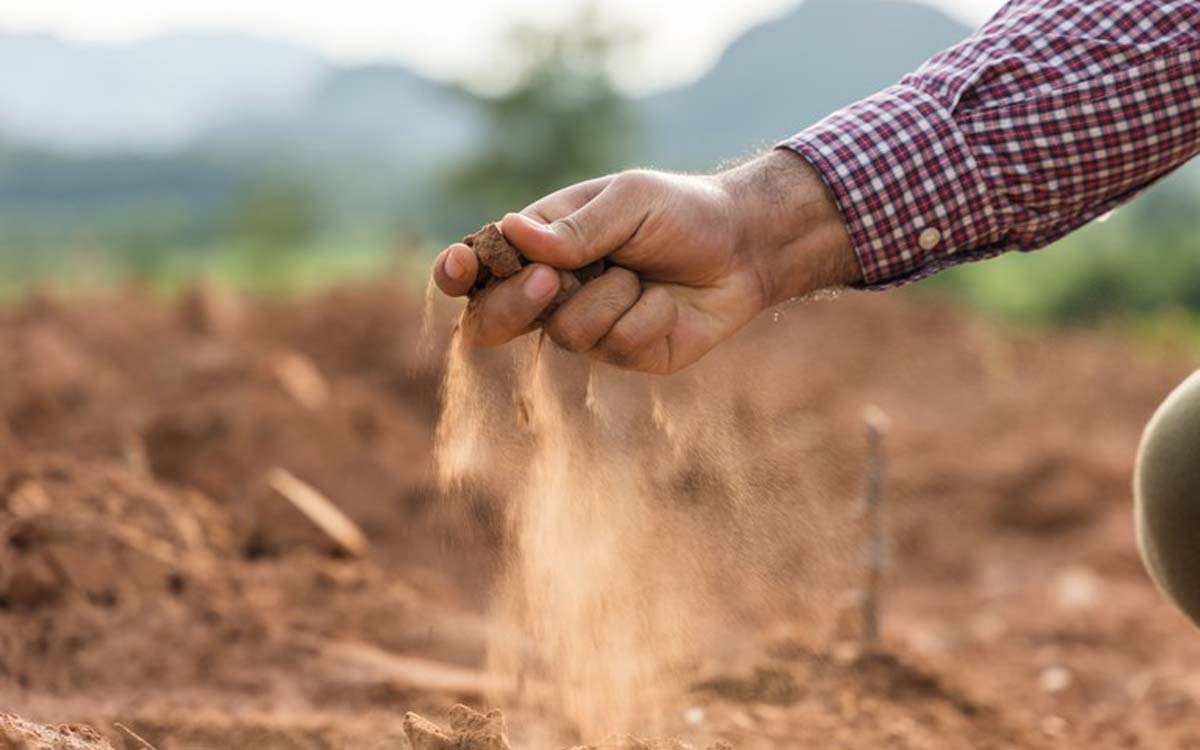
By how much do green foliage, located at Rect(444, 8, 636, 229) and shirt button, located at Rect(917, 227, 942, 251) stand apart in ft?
54.2

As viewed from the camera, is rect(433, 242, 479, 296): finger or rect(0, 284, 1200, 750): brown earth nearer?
rect(433, 242, 479, 296): finger

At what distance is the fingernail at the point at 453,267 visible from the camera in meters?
2.15

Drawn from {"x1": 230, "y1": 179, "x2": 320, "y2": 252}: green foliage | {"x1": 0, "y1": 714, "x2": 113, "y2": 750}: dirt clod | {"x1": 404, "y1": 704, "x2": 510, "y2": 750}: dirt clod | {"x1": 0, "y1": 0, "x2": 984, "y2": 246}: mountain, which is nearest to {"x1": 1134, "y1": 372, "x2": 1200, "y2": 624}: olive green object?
{"x1": 404, "y1": 704, "x2": 510, "y2": 750}: dirt clod

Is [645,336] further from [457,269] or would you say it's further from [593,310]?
[457,269]

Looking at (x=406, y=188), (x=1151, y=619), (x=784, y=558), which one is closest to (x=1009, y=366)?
(x=1151, y=619)

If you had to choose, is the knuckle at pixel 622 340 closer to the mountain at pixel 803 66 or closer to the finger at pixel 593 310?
the finger at pixel 593 310

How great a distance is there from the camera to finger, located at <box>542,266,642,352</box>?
7.22 ft

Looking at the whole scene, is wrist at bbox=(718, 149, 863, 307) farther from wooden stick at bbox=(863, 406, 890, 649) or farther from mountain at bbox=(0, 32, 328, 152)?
mountain at bbox=(0, 32, 328, 152)

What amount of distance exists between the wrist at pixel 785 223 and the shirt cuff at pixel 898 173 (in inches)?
1.0

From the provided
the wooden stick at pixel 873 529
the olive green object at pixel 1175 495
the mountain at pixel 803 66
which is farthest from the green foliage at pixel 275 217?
the mountain at pixel 803 66

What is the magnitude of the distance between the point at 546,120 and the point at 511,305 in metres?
17.3

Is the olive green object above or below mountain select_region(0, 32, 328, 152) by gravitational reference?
below

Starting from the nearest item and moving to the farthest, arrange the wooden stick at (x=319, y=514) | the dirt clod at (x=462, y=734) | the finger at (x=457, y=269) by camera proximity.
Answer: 1. the dirt clod at (x=462, y=734)
2. the finger at (x=457, y=269)
3. the wooden stick at (x=319, y=514)

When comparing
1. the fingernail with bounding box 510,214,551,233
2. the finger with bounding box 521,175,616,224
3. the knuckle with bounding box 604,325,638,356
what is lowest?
the knuckle with bounding box 604,325,638,356
